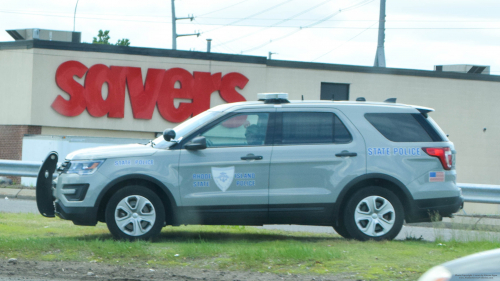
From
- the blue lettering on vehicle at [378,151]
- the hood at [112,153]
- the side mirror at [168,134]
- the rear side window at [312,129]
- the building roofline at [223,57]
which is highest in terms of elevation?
the building roofline at [223,57]

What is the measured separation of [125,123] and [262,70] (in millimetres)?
6231

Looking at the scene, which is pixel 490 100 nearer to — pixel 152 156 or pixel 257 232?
pixel 257 232

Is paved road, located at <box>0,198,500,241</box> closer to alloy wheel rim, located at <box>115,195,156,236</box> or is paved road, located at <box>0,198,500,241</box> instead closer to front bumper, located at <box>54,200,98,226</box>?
alloy wheel rim, located at <box>115,195,156,236</box>

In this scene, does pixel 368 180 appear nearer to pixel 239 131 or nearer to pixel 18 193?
pixel 239 131

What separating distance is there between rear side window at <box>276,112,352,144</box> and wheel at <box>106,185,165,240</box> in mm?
1855

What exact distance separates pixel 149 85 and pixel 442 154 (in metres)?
18.1

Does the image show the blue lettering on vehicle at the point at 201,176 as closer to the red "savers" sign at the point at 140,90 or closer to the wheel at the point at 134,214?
the wheel at the point at 134,214

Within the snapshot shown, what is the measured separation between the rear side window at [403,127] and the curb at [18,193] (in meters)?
9.97

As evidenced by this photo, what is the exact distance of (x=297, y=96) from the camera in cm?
2639

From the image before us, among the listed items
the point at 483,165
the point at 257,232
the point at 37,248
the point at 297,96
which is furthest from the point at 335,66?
the point at 37,248

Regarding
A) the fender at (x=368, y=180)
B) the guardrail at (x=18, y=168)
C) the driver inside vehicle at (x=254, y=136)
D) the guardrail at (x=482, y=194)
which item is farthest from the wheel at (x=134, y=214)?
the guardrail at (x=18, y=168)

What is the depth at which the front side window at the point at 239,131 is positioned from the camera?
7957 millimetres

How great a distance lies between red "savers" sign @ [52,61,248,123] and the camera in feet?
78.8

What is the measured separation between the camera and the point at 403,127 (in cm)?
830
